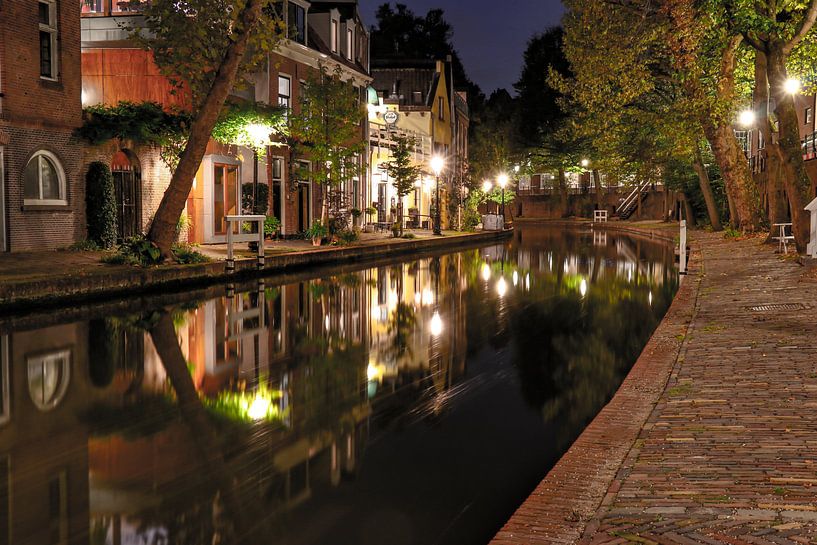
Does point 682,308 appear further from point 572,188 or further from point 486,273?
point 572,188

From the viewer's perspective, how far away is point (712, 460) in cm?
536

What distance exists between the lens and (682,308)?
43.7 ft

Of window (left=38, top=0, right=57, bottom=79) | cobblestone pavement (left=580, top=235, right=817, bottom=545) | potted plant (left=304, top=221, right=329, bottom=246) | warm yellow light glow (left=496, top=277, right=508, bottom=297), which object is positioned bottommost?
warm yellow light glow (left=496, top=277, right=508, bottom=297)

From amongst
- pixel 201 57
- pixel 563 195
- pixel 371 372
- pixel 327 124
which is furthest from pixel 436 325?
pixel 563 195

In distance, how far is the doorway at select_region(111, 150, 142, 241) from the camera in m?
24.8

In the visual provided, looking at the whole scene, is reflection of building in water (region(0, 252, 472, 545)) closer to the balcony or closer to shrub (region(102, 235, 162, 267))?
shrub (region(102, 235, 162, 267))

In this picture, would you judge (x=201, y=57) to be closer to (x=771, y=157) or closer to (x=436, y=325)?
(x=436, y=325)

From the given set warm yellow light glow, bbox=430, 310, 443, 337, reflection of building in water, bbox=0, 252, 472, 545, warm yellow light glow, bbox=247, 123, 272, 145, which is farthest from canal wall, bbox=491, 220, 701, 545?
warm yellow light glow, bbox=247, 123, 272, 145

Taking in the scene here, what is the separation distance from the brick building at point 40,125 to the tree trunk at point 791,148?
17470 millimetres

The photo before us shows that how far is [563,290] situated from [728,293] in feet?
12.1

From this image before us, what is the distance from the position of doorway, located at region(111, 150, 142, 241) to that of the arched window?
2314mm

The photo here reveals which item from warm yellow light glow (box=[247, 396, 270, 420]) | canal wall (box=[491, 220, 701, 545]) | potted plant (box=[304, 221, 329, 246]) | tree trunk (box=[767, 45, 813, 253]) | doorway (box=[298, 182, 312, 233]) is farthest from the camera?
doorway (box=[298, 182, 312, 233])

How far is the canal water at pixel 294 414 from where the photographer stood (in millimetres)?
4891

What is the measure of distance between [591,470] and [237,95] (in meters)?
26.6
